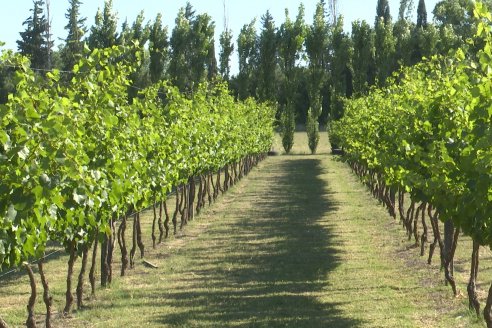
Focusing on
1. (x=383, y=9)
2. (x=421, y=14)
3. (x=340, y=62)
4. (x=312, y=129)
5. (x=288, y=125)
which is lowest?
(x=312, y=129)

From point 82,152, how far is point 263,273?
17.1 feet

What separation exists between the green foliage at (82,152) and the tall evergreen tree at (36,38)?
40.3 metres

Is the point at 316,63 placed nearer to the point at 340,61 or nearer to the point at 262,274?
the point at 340,61

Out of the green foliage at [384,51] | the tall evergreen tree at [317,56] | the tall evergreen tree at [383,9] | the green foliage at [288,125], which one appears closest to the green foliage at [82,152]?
the green foliage at [288,125]

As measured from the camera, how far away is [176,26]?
172ft

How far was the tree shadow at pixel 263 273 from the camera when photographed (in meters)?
10.2

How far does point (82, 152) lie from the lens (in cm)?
852

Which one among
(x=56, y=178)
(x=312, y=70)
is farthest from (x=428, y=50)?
(x=56, y=178)

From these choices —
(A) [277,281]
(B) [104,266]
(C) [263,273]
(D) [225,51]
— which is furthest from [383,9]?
(B) [104,266]

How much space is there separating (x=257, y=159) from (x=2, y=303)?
3277 centimetres

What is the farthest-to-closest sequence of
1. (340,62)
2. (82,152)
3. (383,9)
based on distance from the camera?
(383,9) → (340,62) → (82,152)

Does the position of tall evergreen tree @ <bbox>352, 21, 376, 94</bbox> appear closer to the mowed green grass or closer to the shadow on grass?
the shadow on grass

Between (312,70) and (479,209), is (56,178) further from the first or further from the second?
(312,70)

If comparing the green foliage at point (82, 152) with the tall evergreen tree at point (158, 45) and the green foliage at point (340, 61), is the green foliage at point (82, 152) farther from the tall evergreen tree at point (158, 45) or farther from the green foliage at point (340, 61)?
the green foliage at point (340, 61)
